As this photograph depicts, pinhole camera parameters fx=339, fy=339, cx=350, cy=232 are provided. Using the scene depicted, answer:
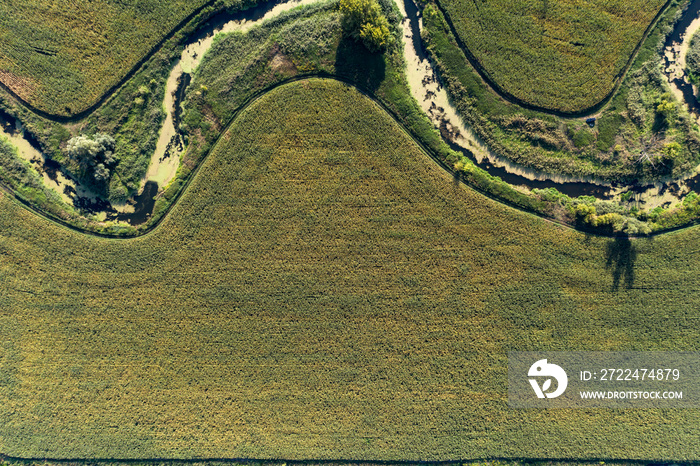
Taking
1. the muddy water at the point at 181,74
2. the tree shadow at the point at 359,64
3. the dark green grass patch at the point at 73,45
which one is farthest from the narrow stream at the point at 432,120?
the dark green grass patch at the point at 73,45

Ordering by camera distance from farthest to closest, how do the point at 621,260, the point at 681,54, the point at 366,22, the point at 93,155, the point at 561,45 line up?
1. the point at 681,54
2. the point at 561,45
3. the point at 621,260
4. the point at 93,155
5. the point at 366,22

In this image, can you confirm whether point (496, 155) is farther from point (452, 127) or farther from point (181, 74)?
point (181, 74)

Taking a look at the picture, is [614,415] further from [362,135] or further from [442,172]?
[362,135]

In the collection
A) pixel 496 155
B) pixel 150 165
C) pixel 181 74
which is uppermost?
pixel 496 155

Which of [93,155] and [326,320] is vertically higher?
[93,155]

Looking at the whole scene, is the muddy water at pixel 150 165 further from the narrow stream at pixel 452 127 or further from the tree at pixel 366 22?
the narrow stream at pixel 452 127

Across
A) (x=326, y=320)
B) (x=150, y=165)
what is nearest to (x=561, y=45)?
(x=326, y=320)
